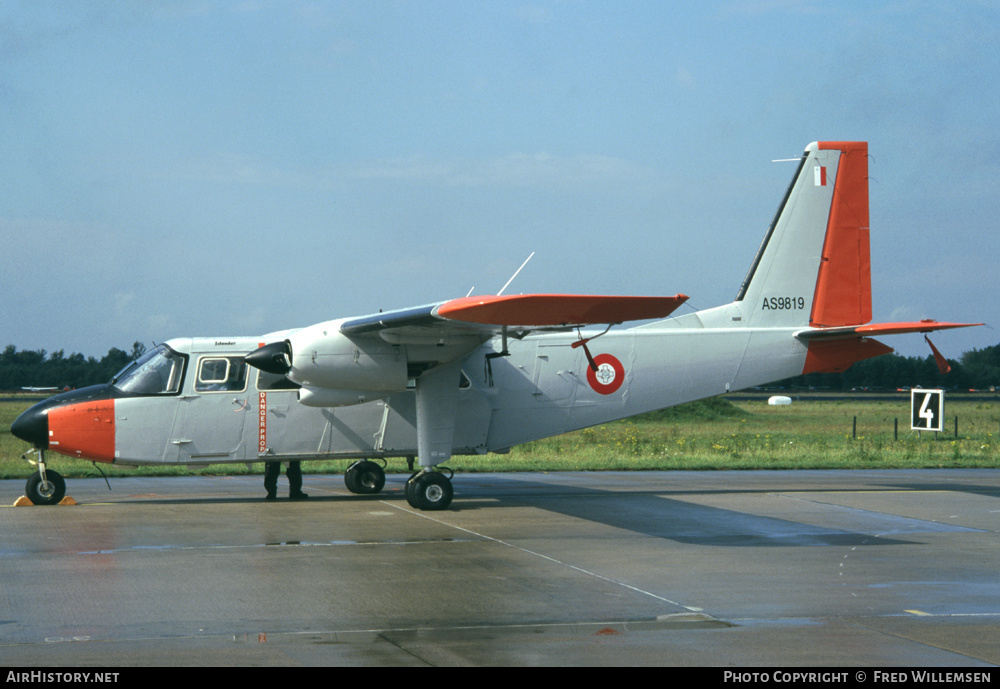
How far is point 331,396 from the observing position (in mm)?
14062

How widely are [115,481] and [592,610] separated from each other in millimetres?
14576

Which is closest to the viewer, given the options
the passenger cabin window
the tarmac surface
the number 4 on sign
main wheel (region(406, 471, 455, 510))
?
the tarmac surface

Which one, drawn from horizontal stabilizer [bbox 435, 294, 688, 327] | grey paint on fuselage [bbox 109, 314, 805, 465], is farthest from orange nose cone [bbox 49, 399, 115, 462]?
horizontal stabilizer [bbox 435, 294, 688, 327]

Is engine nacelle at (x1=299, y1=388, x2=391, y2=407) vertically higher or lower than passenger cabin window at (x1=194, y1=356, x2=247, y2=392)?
lower

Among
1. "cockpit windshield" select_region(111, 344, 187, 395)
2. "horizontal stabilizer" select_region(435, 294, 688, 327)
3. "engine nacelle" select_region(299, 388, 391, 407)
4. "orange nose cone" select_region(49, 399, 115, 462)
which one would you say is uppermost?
"horizontal stabilizer" select_region(435, 294, 688, 327)

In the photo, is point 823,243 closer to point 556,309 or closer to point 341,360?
point 556,309

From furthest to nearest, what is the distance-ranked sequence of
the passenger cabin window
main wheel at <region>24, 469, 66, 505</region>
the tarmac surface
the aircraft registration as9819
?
the passenger cabin window
main wheel at <region>24, 469, 66, 505</region>
the aircraft registration as9819
the tarmac surface

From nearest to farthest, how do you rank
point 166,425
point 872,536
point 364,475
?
point 872,536 < point 166,425 < point 364,475

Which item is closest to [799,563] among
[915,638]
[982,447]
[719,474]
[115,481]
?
[915,638]

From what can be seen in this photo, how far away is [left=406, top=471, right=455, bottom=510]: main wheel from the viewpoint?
47.1 feet

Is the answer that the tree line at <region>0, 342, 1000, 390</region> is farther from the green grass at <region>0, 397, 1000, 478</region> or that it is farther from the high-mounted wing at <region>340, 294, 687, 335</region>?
the high-mounted wing at <region>340, 294, 687, 335</region>

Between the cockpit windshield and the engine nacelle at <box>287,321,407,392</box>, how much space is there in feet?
8.06

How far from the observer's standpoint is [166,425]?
586 inches
